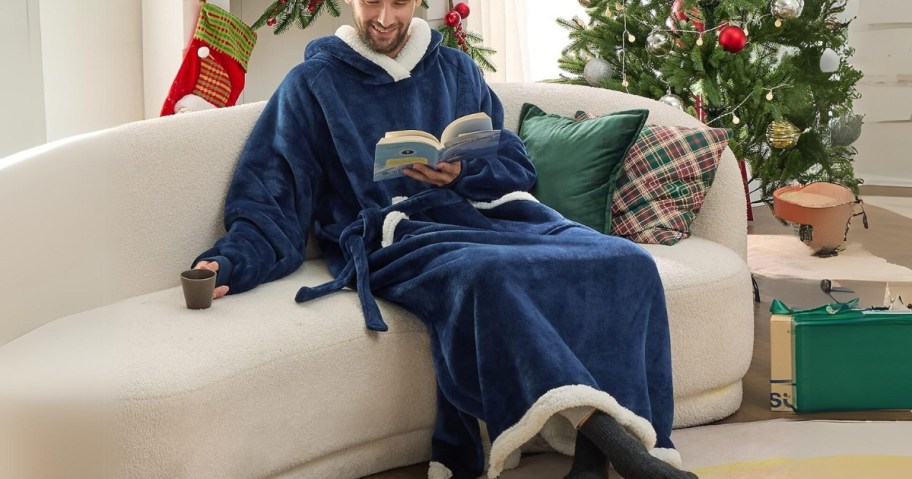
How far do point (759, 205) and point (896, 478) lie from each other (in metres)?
4.09

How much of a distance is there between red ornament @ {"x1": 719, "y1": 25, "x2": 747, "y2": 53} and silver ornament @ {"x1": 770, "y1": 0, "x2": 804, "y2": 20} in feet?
0.64

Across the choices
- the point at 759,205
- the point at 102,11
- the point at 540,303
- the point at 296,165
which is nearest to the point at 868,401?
the point at 540,303

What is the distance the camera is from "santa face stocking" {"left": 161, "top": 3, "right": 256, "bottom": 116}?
3338 mm

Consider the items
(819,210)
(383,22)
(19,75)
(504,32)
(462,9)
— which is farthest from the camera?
(504,32)

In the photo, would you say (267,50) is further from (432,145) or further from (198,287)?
(198,287)

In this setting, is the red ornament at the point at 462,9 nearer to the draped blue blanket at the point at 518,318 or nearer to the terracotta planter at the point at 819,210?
the terracotta planter at the point at 819,210

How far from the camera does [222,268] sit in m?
2.17

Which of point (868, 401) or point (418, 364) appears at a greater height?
point (418, 364)

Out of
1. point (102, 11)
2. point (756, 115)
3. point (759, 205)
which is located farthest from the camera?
point (759, 205)

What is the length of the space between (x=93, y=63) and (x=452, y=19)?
59.8 inches

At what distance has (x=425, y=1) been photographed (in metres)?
4.39

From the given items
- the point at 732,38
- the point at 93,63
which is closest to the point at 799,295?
the point at 732,38

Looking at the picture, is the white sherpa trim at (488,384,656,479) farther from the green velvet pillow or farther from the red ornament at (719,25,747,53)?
the red ornament at (719,25,747,53)

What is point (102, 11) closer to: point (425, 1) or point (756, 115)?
point (425, 1)
